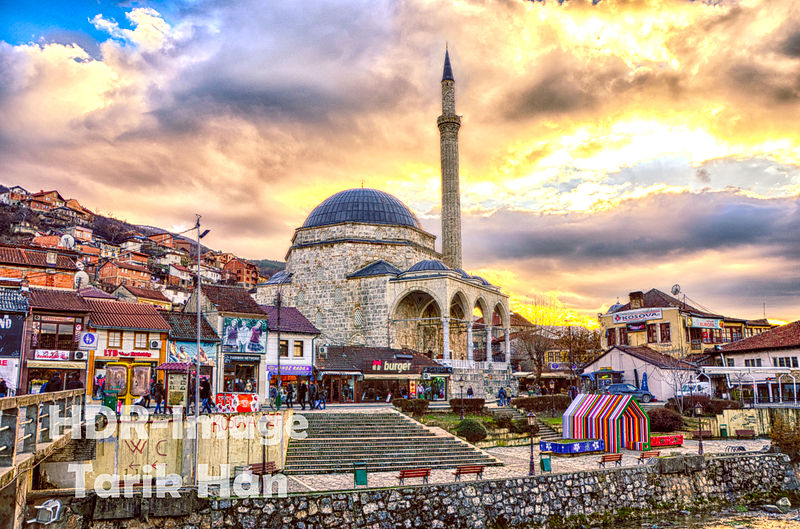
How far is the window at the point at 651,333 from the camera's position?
4339 centimetres

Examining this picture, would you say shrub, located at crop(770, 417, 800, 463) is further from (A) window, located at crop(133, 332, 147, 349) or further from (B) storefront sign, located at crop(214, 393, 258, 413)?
(A) window, located at crop(133, 332, 147, 349)

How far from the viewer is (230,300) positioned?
91.6 feet

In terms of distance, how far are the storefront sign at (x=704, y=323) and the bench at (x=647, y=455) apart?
2256cm

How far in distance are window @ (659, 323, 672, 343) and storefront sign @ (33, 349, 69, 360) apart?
35.8 meters

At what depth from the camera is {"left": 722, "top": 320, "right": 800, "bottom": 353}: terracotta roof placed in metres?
34.6

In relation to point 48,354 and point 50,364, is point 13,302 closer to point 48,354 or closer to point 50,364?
point 48,354

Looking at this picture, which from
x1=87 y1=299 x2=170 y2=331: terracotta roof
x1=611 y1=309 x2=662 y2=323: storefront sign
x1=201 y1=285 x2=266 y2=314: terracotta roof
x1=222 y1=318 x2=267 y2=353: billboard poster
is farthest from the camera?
x1=611 y1=309 x2=662 y2=323: storefront sign

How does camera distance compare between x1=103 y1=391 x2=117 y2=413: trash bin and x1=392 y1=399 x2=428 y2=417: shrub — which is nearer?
x1=103 y1=391 x2=117 y2=413: trash bin

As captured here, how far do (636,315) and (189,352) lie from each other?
103 ft

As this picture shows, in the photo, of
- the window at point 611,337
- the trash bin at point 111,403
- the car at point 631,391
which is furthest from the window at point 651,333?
the trash bin at point 111,403

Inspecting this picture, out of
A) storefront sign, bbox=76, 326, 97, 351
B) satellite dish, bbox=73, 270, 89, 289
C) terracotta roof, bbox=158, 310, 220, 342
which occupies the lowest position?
storefront sign, bbox=76, 326, 97, 351

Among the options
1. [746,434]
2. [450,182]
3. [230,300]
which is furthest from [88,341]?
[450,182]

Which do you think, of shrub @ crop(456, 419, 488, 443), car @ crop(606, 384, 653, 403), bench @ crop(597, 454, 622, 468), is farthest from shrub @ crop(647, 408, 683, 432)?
shrub @ crop(456, 419, 488, 443)

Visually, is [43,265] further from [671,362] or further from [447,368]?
[671,362]
